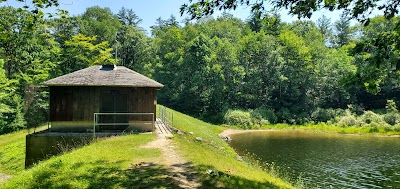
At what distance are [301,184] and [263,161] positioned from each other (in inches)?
273

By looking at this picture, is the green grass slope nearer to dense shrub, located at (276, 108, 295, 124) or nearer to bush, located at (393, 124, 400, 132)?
bush, located at (393, 124, 400, 132)

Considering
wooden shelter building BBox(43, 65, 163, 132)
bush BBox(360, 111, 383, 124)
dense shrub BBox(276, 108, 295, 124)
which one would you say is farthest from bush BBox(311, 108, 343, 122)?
wooden shelter building BBox(43, 65, 163, 132)

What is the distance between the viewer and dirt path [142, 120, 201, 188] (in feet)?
34.2

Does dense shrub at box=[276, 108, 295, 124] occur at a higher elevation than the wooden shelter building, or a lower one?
lower

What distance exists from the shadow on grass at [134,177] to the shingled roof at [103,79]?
8.49 m

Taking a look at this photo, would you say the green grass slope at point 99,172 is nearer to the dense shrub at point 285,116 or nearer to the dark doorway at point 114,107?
the dark doorway at point 114,107

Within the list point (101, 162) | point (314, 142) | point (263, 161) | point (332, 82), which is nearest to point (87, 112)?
point (101, 162)

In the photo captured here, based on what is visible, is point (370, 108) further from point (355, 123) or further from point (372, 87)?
point (372, 87)

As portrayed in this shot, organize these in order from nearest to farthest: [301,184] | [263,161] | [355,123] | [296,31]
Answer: [301,184]
[263,161]
[355,123]
[296,31]

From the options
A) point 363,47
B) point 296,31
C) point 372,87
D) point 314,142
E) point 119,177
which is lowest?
point 314,142

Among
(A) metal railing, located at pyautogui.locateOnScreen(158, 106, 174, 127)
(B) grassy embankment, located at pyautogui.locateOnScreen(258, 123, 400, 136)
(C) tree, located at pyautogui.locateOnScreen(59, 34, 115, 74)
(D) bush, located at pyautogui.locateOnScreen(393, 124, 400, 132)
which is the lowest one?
(B) grassy embankment, located at pyautogui.locateOnScreen(258, 123, 400, 136)

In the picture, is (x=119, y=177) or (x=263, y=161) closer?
(x=119, y=177)

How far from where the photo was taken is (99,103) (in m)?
20.6

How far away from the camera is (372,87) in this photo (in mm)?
8570
